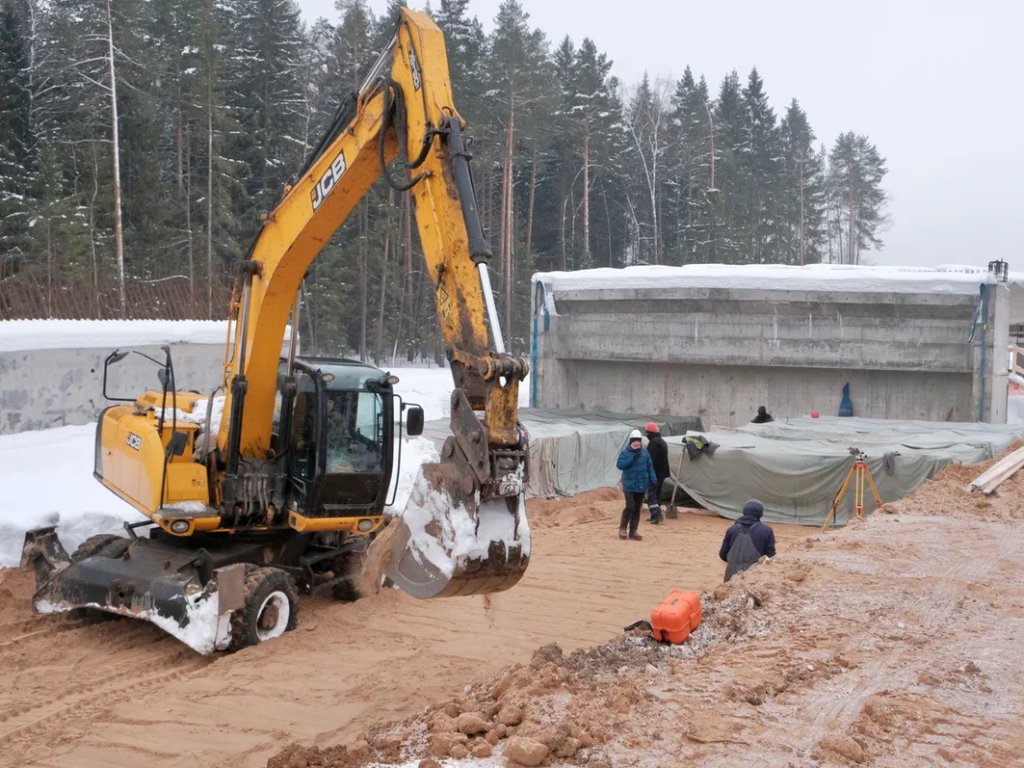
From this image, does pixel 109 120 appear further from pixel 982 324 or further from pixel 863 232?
pixel 863 232

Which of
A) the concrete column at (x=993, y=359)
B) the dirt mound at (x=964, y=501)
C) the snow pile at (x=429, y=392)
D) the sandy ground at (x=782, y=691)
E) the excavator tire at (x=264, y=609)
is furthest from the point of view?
the snow pile at (x=429, y=392)

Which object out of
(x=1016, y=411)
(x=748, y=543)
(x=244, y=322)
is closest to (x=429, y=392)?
(x=1016, y=411)

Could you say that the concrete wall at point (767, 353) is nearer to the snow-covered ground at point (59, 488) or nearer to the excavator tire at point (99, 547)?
the snow-covered ground at point (59, 488)

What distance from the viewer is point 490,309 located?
5.70 m

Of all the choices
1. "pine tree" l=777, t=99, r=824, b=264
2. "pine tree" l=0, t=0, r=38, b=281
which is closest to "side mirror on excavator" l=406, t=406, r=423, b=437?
"pine tree" l=0, t=0, r=38, b=281

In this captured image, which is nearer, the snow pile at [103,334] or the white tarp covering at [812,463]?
the snow pile at [103,334]

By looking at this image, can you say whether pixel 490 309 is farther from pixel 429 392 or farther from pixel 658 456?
pixel 429 392

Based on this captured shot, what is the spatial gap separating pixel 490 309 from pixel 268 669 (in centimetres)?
374

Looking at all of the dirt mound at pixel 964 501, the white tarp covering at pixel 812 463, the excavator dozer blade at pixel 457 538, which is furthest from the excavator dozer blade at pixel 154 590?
the white tarp covering at pixel 812 463

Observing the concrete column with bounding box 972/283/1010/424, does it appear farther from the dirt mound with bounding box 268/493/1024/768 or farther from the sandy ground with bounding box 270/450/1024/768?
the dirt mound with bounding box 268/493/1024/768

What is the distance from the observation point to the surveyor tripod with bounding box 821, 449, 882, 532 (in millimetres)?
14266

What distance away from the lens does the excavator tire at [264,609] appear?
26.2ft

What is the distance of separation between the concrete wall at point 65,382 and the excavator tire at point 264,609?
7.95 meters

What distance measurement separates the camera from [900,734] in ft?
15.4
